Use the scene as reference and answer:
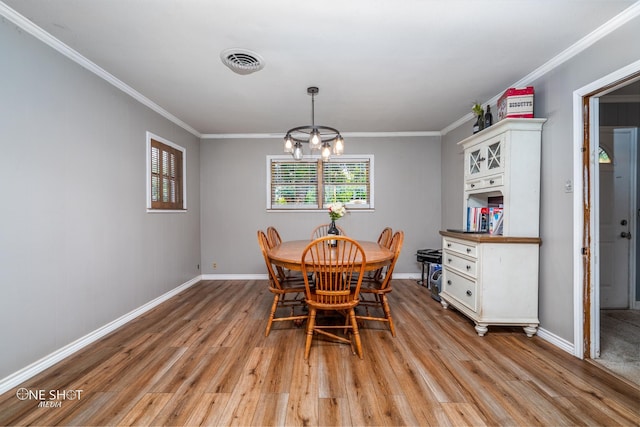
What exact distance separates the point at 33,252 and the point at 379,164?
414 centimetres

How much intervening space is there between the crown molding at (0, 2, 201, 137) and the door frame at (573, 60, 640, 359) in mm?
3989

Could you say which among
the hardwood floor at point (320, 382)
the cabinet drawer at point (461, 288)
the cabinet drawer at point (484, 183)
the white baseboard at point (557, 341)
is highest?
the cabinet drawer at point (484, 183)

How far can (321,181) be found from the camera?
14.8ft

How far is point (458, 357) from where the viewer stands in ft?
6.77

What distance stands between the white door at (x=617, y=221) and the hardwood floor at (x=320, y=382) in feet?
5.14

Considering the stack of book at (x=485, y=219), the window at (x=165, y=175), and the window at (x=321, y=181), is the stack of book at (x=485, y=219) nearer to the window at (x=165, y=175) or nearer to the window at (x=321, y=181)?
the window at (x=321, y=181)

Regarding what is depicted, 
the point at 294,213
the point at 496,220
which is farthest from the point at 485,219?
the point at 294,213

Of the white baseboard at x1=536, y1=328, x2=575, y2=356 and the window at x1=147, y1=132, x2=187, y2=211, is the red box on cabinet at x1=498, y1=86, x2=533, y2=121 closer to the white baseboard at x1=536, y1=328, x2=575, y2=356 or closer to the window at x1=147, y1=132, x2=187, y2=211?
the white baseboard at x1=536, y1=328, x2=575, y2=356

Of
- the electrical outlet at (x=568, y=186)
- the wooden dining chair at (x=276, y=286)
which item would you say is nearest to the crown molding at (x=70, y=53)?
the wooden dining chair at (x=276, y=286)

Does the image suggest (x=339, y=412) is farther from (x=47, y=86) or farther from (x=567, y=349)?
(x=47, y=86)

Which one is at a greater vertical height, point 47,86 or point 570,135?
point 47,86

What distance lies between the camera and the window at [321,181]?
4516 mm

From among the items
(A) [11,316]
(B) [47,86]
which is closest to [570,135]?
(B) [47,86]

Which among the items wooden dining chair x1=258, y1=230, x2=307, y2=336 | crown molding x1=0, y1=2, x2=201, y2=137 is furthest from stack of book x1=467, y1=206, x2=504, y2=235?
crown molding x1=0, y1=2, x2=201, y2=137
